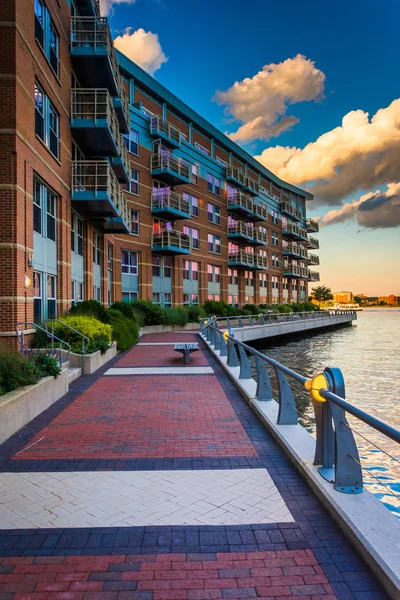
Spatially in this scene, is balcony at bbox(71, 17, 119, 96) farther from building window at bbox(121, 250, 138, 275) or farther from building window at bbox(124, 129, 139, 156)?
building window at bbox(121, 250, 138, 275)

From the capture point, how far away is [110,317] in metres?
18.3

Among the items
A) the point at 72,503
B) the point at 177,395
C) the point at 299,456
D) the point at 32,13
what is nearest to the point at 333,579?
the point at 299,456

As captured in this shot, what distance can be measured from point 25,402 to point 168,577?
15.7ft

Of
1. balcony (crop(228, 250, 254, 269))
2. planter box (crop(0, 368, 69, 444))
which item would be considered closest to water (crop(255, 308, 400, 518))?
planter box (crop(0, 368, 69, 444))

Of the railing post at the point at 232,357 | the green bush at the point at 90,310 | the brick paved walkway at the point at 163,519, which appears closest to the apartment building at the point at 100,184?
the green bush at the point at 90,310

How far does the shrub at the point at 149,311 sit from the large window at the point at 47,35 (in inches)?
604

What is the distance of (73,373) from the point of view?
11266 millimetres

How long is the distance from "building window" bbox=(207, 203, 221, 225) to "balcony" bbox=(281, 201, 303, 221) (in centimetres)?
2040

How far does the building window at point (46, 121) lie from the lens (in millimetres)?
13758

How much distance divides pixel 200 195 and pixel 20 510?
3730cm

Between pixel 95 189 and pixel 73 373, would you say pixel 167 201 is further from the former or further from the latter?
pixel 73 373

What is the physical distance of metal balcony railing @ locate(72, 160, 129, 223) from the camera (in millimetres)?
17250

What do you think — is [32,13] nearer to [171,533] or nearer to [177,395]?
[177,395]

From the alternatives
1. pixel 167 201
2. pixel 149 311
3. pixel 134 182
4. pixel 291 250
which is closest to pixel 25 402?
pixel 149 311
